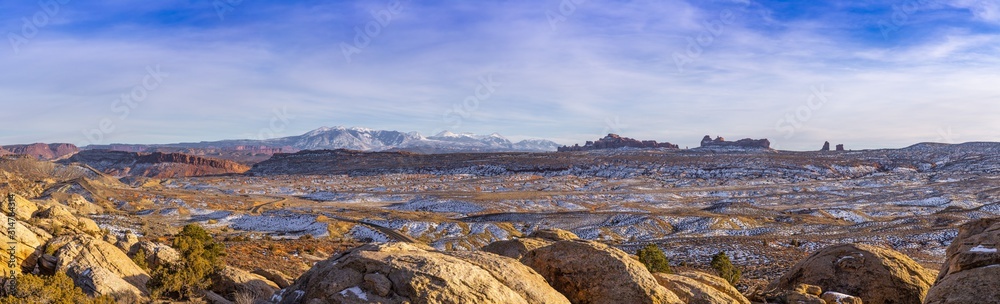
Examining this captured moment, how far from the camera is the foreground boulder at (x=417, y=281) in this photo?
833cm

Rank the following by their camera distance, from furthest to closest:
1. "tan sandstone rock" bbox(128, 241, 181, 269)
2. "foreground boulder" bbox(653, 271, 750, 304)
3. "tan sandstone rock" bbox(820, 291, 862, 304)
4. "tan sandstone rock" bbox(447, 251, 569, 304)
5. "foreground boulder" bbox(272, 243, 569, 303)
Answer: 1. "tan sandstone rock" bbox(128, 241, 181, 269)
2. "tan sandstone rock" bbox(820, 291, 862, 304)
3. "foreground boulder" bbox(653, 271, 750, 304)
4. "tan sandstone rock" bbox(447, 251, 569, 304)
5. "foreground boulder" bbox(272, 243, 569, 303)

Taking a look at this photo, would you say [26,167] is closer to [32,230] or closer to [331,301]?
[32,230]

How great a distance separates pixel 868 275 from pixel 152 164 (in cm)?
19415

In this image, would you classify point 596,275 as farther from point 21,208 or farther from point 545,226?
point 545,226

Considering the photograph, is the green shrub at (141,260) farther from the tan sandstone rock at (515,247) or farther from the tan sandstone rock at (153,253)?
the tan sandstone rock at (515,247)

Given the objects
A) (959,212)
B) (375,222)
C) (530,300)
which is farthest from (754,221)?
(530,300)

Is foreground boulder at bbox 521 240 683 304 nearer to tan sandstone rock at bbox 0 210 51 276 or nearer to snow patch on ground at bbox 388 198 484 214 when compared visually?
tan sandstone rock at bbox 0 210 51 276

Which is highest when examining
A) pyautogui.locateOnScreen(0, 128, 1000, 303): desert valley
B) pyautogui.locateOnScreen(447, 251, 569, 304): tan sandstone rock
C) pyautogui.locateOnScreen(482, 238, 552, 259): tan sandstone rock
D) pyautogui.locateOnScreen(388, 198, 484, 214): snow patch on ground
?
pyautogui.locateOnScreen(447, 251, 569, 304): tan sandstone rock

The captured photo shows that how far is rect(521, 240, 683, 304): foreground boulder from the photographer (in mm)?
10453

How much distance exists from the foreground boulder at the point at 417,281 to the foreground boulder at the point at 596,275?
152cm

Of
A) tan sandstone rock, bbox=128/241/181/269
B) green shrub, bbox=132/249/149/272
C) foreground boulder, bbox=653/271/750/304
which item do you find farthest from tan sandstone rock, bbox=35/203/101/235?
foreground boulder, bbox=653/271/750/304

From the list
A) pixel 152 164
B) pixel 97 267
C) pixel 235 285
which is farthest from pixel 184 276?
pixel 152 164

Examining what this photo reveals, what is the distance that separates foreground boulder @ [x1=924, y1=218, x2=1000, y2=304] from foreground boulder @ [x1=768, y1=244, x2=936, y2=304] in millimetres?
3104

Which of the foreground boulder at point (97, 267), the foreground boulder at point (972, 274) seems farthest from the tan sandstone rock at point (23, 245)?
the foreground boulder at point (972, 274)
